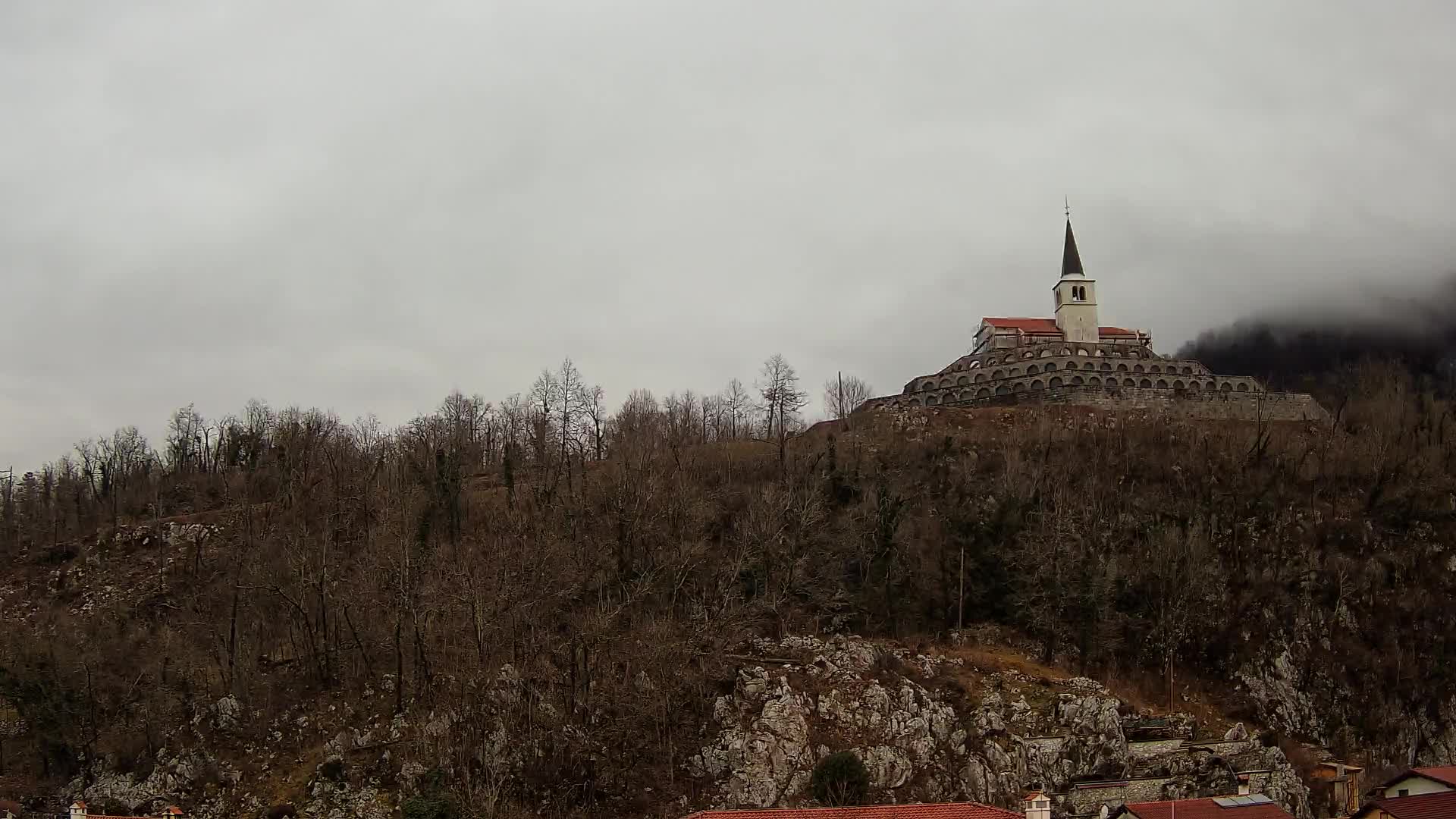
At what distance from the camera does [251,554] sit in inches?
2133

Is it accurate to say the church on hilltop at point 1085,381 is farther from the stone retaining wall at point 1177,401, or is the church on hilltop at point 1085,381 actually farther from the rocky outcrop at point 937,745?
the rocky outcrop at point 937,745

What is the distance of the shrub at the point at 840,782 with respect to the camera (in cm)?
3778

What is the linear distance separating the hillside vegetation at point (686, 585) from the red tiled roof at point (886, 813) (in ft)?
32.5

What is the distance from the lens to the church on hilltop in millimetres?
79188

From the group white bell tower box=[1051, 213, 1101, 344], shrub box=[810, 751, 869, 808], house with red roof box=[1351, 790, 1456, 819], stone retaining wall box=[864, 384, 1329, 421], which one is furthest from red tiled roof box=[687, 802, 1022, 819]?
white bell tower box=[1051, 213, 1101, 344]

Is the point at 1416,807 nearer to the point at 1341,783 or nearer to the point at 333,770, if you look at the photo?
the point at 1341,783

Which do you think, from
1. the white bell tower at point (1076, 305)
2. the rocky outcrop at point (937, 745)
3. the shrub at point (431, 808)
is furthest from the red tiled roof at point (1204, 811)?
the white bell tower at point (1076, 305)

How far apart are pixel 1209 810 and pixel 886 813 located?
9754mm

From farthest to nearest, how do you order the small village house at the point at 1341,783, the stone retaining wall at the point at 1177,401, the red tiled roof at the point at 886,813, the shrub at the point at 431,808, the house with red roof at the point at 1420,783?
the stone retaining wall at the point at 1177,401, the small village house at the point at 1341,783, the house with red roof at the point at 1420,783, the shrub at the point at 431,808, the red tiled roof at the point at 886,813

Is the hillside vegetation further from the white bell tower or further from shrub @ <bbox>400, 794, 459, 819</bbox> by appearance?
the white bell tower

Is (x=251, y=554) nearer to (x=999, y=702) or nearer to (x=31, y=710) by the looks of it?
(x=31, y=710)

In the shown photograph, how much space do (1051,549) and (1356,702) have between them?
15297mm

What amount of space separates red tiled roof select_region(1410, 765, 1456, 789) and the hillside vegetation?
1122cm

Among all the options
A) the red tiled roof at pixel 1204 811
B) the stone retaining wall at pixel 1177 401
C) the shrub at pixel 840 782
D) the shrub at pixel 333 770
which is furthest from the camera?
the stone retaining wall at pixel 1177 401
